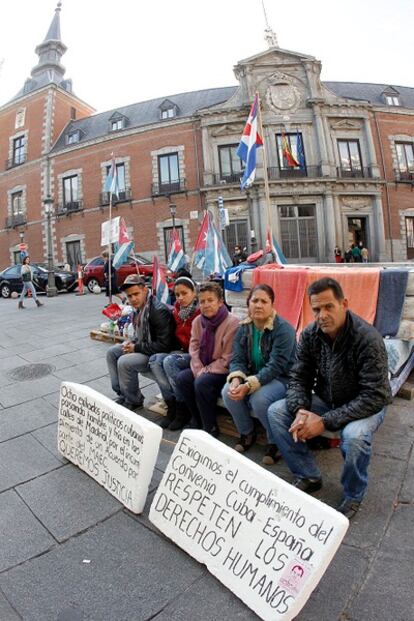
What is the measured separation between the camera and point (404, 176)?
2347 centimetres

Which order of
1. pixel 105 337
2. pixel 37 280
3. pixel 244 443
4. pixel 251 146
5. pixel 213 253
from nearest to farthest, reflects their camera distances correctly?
pixel 244 443 < pixel 105 337 < pixel 251 146 < pixel 213 253 < pixel 37 280

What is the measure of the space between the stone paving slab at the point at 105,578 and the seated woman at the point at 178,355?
1380 mm

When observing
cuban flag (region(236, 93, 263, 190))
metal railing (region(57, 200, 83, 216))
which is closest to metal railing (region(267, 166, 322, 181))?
metal railing (region(57, 200, 83, 216))

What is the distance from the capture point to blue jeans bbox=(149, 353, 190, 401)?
346 cm

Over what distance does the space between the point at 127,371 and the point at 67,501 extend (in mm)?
1503

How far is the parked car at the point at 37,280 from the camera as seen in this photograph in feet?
53.7

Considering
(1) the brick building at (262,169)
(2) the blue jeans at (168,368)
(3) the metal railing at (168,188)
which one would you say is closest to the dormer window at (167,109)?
(1) the brick building at (262,169)

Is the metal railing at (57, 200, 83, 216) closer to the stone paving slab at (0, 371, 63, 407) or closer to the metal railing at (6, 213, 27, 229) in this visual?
the metal railing at (6, 213, 27, 229)

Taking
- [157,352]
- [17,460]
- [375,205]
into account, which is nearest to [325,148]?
[375,205]

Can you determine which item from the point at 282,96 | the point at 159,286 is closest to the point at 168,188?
the point at 282,96

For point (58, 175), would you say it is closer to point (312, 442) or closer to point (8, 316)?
point (8, 316)

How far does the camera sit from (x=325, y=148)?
71.9 feet

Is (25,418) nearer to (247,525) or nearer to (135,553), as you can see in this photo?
(135,553)

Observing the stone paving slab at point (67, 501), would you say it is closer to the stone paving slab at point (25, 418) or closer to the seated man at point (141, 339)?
the stone paving slab at point (25, 418)
